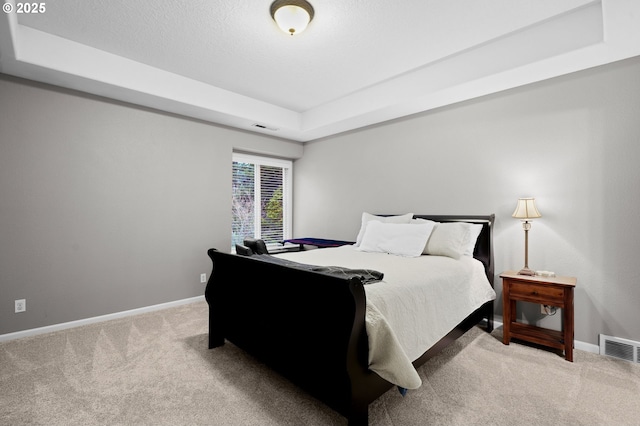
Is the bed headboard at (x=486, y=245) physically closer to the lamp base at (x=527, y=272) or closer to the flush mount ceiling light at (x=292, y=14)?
the lamp base at (x=527, y=272)

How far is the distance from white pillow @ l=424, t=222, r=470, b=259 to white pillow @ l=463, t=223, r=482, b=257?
0.05 metres

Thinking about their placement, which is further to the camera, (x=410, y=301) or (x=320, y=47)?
(x=320, y=47)

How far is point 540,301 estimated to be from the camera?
2506 mm

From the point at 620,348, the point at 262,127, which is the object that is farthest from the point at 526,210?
the point at 262,127

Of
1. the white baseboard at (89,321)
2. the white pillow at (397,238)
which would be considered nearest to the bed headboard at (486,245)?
the white pillow at (397,238)

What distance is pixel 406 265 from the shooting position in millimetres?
2482

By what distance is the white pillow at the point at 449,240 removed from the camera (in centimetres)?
286

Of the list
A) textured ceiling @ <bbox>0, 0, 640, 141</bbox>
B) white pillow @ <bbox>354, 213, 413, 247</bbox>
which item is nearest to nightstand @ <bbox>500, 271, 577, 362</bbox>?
white pillow @ <bbox>354, 213, 413, 247</bbox>

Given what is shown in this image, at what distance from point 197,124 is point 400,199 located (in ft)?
9.28

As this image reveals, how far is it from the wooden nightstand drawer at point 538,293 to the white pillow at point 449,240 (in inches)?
20.4

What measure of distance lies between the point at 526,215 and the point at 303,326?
7.32 ft

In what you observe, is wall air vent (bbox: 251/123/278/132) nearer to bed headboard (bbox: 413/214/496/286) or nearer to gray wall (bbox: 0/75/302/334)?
gray wall (bbox: 0/75/302/334)

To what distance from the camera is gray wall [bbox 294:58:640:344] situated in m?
2.44

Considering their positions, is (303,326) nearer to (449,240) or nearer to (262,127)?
(449,240)
